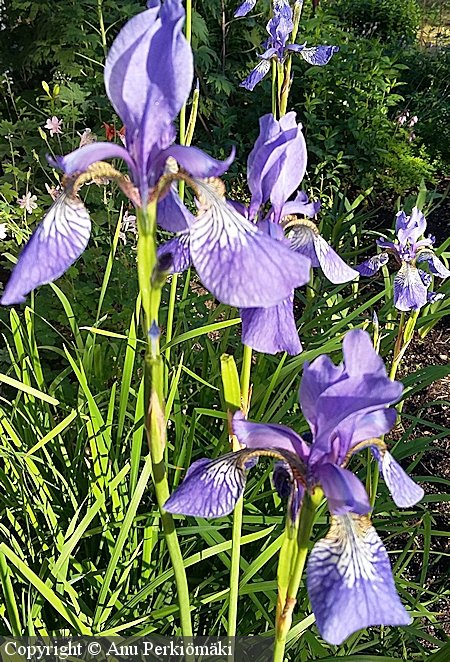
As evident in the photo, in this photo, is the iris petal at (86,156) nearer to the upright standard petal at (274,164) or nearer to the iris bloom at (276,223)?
the iris bloom at (276,223)

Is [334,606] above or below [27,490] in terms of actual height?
above

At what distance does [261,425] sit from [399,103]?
19.2 feet

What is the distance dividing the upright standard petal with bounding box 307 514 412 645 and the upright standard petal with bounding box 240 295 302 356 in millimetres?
242

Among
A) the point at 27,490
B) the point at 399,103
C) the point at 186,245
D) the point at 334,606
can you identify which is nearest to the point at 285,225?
the point at 186,245

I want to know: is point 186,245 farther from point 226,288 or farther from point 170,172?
point 226,288

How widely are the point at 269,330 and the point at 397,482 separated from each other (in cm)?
26

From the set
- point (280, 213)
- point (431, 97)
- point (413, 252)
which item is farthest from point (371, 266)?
point (431, 97)

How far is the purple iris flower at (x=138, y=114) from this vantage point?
78 cm

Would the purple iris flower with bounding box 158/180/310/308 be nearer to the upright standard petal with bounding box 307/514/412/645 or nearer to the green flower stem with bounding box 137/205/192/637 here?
the green flower stem with bounding box 137/205/192/637

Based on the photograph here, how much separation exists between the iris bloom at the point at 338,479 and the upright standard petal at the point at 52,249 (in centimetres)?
30

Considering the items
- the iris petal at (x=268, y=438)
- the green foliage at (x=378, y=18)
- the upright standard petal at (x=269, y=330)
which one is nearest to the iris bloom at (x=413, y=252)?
the upright standard petal at (x=269, y=330)

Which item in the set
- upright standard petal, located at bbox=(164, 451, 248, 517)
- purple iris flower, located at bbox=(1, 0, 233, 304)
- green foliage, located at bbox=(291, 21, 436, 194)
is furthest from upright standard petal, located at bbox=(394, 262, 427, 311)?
green foliage, located at bbox=(291, 21, 436, 194)

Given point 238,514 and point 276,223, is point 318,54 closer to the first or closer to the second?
point 276,223

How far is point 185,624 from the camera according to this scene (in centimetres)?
99
